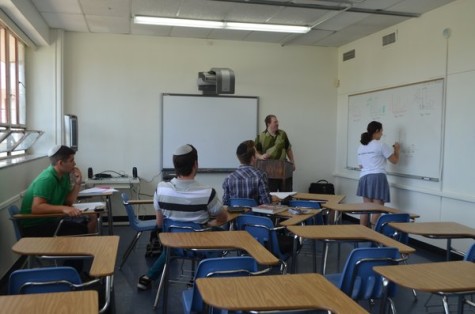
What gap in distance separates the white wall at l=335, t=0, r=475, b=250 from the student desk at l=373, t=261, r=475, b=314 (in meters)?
2.83

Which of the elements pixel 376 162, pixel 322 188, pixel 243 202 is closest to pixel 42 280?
pixel 243 202

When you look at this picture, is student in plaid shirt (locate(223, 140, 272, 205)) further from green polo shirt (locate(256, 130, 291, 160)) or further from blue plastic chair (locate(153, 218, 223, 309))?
green polo shirt (locate(256, 130, 291, 160))

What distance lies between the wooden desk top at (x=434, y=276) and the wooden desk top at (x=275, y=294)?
36 centimetres

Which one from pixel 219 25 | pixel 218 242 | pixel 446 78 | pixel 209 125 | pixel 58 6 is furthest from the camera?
pixel 209 125

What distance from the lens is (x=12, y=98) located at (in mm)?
5430

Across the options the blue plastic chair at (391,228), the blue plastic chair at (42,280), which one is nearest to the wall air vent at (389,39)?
the blue plastic chair at (391,228)

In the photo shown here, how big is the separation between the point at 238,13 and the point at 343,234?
365cm

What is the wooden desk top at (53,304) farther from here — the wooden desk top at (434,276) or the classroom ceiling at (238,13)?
the classroom ceiling at (238,13)

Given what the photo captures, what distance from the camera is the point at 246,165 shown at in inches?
164

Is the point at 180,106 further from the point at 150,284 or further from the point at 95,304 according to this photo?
the point at 95,304

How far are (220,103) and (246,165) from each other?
317 centimetres

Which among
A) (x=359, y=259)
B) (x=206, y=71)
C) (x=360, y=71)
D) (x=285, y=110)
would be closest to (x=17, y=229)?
(x=359, y=259)

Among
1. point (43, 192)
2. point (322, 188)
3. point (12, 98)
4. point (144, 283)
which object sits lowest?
point (144, 283)

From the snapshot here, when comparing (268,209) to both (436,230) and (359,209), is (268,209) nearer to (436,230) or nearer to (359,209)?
(359,209)
